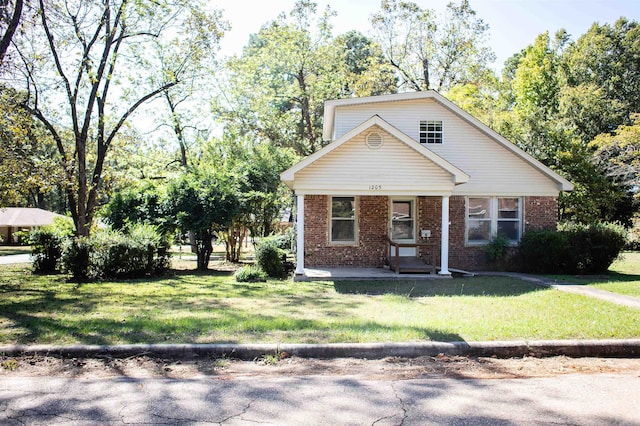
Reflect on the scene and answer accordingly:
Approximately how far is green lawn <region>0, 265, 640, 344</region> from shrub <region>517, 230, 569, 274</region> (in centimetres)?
316

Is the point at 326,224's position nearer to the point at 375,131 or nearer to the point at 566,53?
the point at 375,131

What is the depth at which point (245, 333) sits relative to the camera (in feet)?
23.2

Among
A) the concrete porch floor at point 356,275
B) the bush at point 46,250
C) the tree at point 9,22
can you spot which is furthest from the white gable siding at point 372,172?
the bush at point 46,250

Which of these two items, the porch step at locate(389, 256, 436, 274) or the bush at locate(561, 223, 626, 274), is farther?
the bush at locate(561, 223, 626, 274)

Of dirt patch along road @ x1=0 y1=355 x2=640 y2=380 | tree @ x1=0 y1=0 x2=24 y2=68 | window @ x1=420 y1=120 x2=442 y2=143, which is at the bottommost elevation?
dirt patch along road @ x1=0 y1=355 x2=640 y2=380

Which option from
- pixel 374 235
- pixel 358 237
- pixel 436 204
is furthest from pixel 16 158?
pixel 436 204

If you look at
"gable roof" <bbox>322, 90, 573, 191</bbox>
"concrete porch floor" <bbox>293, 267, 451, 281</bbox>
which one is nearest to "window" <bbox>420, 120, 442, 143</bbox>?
"gable roof" <bbox>322, 90, 573, 191</bbox>

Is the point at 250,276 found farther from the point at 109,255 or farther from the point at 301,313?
the point at 301,313

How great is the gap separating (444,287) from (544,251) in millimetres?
5305

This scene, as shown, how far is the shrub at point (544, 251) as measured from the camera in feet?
51.9

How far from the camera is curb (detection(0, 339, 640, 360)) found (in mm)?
6242

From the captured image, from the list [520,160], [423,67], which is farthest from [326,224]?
[423,67]

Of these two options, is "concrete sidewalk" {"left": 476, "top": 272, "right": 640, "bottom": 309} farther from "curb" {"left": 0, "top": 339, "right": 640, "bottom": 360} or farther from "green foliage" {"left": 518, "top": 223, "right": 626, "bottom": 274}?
"curb" {"left": 0, "top": 339, "right": 640, "bottom": 360}

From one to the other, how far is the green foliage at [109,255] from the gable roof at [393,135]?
5.23m
